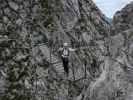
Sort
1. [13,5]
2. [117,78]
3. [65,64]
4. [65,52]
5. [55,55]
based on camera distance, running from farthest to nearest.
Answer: [65,52]
[65,64]
[55,55]
[13,5]
[117,78]

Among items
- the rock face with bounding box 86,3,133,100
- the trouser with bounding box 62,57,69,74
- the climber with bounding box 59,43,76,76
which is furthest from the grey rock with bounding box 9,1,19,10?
the rock face with bounding box 86,3,133,100

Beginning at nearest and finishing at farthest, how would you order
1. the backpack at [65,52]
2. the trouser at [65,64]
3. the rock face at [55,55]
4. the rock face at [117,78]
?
1. the rock face at [117,78]
2. the rock face at [55,55]
3. the trouser at [65,64]
4. the backpack at [65,52]

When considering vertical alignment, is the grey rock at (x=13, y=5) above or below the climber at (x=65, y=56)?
above

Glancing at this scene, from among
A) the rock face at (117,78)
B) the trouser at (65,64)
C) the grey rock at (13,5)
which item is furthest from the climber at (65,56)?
the grey rock at (13,5)

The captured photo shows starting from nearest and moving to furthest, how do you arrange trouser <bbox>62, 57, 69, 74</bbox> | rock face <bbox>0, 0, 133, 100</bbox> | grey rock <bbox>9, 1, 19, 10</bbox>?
1. rock face <bbox>0, 0, 133, 100</bbox>
2. grey rock <bbox>9, 1, 19, 10</bbox>
3. trouser <bbox>62, 57, 69, 74</bbox>

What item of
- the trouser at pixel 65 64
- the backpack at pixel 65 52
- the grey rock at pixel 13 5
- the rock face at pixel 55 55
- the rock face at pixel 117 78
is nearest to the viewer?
the rock face at pixel 117 78

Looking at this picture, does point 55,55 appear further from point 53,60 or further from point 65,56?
point 65,56

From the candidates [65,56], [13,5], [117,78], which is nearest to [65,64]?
[65,56]

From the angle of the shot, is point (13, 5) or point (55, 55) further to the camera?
point (55, 55)

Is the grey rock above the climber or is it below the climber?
above

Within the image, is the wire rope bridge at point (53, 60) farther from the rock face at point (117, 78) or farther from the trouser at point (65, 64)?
the rock face at point (117, 78)

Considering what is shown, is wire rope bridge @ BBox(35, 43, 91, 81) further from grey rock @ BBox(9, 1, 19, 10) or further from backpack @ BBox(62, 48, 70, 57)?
grey rock @ BBox(9, 1, 19, 10)

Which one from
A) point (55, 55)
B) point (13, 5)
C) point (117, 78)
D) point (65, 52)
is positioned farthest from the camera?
point (65, 52)

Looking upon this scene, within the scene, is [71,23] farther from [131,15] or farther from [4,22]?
[131,15]
